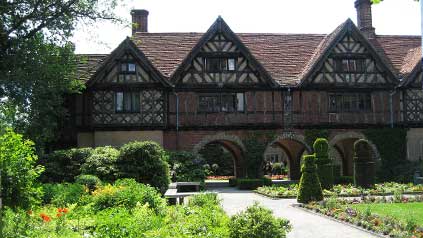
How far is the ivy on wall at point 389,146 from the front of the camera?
105 ft

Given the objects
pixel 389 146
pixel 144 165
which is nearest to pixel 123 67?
pixel 144 165

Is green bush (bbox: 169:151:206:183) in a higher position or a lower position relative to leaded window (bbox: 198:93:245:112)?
lower

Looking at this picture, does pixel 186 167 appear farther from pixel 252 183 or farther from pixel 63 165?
pixel 63 165

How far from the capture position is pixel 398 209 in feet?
53.9

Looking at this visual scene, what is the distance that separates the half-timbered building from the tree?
3190 mm

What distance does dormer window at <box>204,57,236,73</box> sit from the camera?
31.1 meters

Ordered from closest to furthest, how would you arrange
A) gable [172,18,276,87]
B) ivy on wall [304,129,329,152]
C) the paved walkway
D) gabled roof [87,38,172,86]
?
the paved walkway < gabled roof [87,38,172,86] < gable [172,18,276,87] < ivy on wall [304,129,329,152]

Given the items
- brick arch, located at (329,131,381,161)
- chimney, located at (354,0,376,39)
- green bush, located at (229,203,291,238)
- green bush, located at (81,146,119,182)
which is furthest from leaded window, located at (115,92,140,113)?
green bush, located at (229,203,291,238)

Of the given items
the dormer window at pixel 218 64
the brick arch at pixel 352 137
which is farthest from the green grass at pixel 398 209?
the dormer window at pixel 218 64

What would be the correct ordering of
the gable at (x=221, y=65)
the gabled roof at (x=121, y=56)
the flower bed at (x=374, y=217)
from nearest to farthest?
the flower bed at (x=374, y=217)
the gabled roof at (x=121, y=56)
the gable at (x=221, y=65)

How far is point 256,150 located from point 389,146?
8792 mm

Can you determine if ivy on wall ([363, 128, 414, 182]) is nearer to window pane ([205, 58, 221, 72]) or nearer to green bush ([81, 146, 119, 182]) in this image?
window pane ([205, 58, 221, 72])

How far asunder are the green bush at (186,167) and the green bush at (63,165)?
452cm

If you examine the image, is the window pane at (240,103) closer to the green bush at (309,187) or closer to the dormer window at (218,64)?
the dormer window at (218,64)
